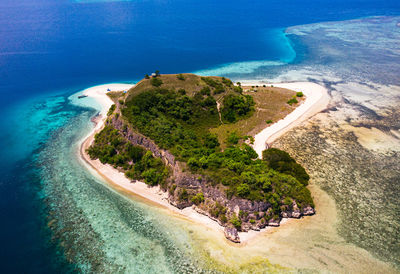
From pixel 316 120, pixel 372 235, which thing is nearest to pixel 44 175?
pixel 372 235

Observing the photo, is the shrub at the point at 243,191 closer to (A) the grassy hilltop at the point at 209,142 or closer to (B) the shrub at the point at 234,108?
(A) the grassy hilltop at the point at 209,142

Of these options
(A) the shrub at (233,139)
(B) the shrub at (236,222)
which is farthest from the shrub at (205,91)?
(B) the shrub at (236,222)

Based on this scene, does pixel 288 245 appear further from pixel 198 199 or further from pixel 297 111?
pixel 297 111

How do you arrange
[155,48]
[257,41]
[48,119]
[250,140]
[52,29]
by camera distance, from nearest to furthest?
[250,140] < [48,119] < [155,48] < [257,41] < [52,29]

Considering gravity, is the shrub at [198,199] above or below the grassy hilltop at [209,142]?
below

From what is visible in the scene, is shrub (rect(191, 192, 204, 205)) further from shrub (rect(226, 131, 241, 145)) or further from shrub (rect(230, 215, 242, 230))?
shrub (rect(226, 131, 241, 145))

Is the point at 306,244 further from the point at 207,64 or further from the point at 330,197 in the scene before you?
the point at 207,64

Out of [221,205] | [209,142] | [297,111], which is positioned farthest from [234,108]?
[221,205]

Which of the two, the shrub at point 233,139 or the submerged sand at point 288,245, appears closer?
the submerged sand at point 288,245
